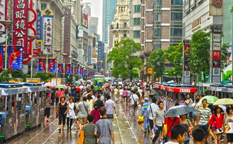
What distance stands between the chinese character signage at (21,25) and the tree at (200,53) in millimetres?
17815

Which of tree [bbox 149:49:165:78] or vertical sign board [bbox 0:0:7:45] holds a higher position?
vertical sign board [bbox 0:0:7:45]

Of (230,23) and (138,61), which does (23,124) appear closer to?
(230,23)

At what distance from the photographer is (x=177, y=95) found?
28.9 m

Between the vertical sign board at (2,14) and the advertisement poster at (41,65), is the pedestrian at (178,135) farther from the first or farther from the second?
the advertisement poster at (41,65)

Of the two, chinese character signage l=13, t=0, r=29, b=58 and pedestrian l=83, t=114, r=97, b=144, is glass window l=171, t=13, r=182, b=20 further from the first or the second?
pedestrian l=83, t=114, r=97, b=144

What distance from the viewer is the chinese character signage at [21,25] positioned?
5272 centimetres

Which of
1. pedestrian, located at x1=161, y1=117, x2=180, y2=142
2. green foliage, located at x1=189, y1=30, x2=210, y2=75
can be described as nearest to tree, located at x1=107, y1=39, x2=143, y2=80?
green foliage, located at x1=189, y1=30, x2=210, y2=75

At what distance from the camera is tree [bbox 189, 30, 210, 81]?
4838 cm

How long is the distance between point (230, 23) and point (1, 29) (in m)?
26.2

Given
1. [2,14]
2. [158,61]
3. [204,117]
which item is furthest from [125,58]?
[204,117]

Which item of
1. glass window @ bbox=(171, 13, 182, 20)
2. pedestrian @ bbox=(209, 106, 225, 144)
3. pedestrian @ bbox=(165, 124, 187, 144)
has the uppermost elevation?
glass window @ bbox=(171, 13, 182, 20)

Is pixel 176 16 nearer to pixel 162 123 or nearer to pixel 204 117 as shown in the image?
pixel 204 117

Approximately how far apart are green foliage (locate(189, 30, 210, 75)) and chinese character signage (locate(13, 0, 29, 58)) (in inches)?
703

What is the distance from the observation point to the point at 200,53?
4825 centimetres
